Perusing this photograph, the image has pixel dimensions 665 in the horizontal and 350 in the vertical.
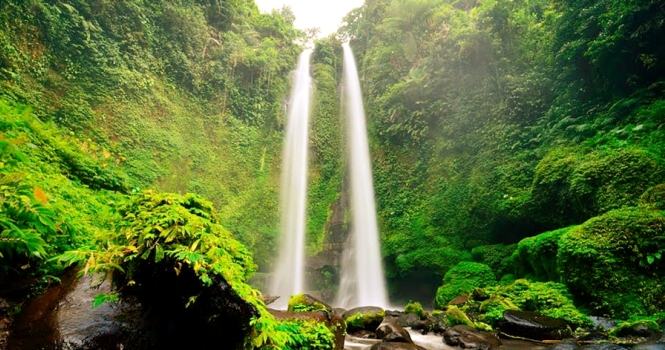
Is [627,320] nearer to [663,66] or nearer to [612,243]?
[612,243]

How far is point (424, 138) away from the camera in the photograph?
16.5 metres

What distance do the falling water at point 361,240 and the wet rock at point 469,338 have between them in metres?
→ 6.85

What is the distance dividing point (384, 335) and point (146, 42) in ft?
52.1

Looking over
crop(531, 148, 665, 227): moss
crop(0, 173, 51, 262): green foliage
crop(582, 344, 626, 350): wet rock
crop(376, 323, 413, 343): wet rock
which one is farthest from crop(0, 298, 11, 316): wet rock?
crop(531, 148, 665, 227): moss

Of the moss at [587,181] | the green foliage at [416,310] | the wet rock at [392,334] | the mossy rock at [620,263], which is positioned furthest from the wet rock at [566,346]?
the moss at [587,181]

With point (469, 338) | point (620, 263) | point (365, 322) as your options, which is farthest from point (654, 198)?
point (365, 322)

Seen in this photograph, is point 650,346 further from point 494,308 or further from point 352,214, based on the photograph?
point 352,214

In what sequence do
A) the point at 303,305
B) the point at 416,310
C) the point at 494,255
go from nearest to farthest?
1. the point at 303,305
2. the point at 416,310
3. the point at 494,255

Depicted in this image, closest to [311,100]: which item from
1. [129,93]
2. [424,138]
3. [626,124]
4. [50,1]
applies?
[424,138]

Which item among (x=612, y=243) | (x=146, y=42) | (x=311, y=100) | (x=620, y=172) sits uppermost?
(x=311, y=100)

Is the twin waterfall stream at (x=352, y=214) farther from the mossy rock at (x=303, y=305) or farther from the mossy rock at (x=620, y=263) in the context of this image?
the mossy rock at (x=303, y=305)

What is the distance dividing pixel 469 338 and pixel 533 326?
48.2 inches

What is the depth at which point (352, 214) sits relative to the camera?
16562 mm

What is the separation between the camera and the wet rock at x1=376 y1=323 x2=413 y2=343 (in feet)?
20.3
